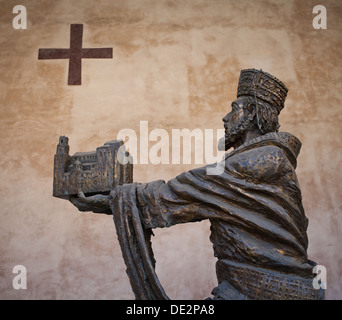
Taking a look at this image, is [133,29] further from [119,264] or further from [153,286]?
[153,286]

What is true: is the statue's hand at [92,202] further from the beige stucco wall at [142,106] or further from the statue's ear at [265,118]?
the beige stucco wall at [142,106]

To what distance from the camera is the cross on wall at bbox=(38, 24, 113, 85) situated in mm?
5732

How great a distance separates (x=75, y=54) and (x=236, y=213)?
3.89 metres

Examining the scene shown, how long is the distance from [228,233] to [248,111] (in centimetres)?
77

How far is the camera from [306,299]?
7.86 ft

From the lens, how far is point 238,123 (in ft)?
9.62

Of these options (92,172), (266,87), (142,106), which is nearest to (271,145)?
(266,87)

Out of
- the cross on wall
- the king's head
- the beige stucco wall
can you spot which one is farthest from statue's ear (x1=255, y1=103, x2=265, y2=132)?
the cross on wall

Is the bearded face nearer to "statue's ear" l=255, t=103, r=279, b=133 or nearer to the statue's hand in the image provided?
"statue's ear" l=255, t=103, r=279, b=133

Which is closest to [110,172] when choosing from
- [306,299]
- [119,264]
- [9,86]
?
[306,299]

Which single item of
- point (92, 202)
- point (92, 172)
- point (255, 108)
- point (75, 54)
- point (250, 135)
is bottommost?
point (92, 202)

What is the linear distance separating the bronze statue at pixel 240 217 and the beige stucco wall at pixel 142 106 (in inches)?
90.2

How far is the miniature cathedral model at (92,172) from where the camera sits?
279 centimetres

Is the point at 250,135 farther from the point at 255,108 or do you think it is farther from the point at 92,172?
the point at 92,172
